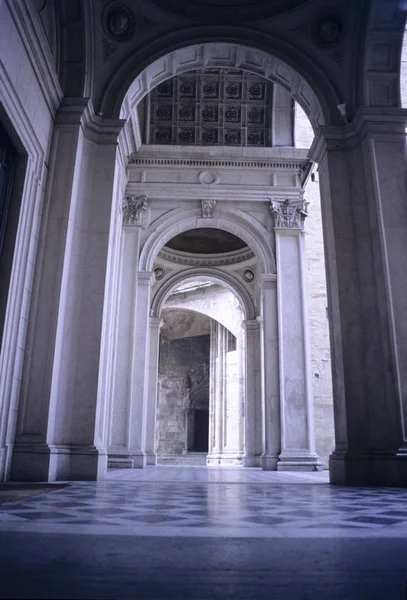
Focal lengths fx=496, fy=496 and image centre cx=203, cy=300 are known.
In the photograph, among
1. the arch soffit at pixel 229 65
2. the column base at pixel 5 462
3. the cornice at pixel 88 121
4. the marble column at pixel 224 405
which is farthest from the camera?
the marble column at pixel 224 405

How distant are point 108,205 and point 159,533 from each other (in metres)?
5.92

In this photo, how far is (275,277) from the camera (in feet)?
42.2

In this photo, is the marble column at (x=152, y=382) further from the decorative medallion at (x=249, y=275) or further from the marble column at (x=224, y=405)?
the marble column at (x=224, y=405)

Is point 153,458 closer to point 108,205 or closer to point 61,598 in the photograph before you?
point 108,205

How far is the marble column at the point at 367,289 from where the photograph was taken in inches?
247

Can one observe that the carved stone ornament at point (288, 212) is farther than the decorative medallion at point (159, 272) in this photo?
No

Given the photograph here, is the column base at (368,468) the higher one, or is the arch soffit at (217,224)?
the arch soffit at (217,224)

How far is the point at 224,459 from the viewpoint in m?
20.8

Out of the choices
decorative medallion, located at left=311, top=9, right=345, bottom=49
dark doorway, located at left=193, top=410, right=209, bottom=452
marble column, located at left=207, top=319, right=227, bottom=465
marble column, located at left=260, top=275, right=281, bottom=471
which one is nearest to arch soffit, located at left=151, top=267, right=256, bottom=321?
marble column, located at left=260, top=275, right=281, bottom=471

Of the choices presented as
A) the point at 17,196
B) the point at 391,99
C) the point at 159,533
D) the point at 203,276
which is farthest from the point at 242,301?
the point at 159,533

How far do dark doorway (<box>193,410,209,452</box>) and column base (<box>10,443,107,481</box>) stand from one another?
966 inches

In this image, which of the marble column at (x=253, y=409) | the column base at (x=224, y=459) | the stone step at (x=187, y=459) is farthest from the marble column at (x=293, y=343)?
the stone step at (x=187, y=459)

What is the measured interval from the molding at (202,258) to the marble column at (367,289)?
30.7 ft

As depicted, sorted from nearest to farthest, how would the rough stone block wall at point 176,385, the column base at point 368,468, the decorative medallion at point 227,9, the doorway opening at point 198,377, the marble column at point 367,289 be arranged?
the column base at point 368,468 → the marble column at point 367,289 → the decorative medallion at point 227,9 → the doorway opening at point 198,377 → the rough stone block wall at point 176,385
